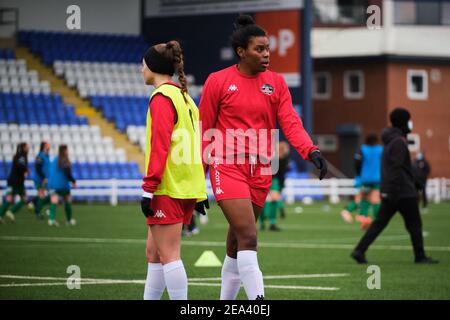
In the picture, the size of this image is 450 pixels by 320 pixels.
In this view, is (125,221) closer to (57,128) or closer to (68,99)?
(57,128)

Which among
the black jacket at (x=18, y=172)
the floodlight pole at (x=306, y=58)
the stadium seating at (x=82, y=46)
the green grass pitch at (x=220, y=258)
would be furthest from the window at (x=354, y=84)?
the black jacket at (x=18, y=172)

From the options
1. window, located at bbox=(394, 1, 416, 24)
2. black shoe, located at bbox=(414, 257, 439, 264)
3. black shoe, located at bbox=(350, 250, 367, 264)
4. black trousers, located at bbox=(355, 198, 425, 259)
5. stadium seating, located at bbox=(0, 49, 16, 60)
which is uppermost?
window, located at bbox=(394, 1, 416, 24)

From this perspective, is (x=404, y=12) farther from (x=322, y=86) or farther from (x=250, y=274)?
(x=250, y=274)

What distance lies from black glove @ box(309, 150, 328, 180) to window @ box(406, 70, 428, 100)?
51.1 meters

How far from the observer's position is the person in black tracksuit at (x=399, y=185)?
17047 mm

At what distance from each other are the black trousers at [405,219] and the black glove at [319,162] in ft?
25.3

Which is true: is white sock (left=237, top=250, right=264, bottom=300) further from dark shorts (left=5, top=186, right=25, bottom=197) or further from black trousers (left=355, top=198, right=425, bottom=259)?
dark shorts (left=5, top=186, right=25, bottom=197)

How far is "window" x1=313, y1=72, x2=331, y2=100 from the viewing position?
2458 inches

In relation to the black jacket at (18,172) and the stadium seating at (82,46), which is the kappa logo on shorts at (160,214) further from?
the stadium seating at (82,46)

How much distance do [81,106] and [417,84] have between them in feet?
70.1

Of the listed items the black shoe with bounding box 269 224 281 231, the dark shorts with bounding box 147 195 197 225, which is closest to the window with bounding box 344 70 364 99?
the black shoe with bounding box 269 224 281 231

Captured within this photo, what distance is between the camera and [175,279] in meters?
9.20
